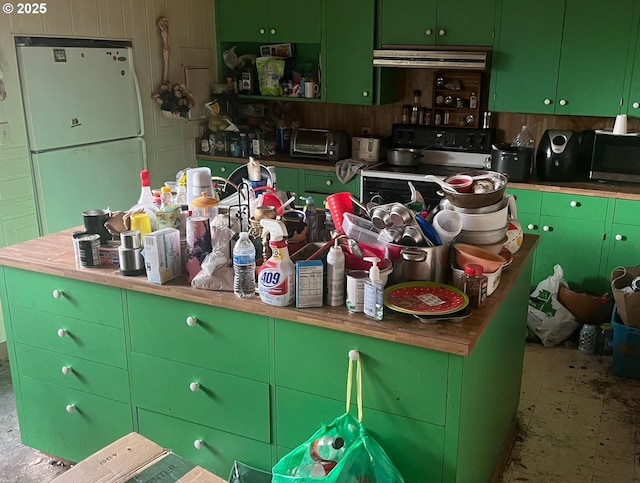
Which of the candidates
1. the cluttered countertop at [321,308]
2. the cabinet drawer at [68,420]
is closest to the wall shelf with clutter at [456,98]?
the cluttered countertop at [321,308]

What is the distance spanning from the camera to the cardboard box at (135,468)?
1594 mm

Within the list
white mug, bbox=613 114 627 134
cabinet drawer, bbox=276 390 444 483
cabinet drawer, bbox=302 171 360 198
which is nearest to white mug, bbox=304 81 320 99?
cabinet drawer, bbox=302 171 360 198

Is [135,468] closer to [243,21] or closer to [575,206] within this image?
[575,206]

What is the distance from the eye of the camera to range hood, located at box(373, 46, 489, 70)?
13.1ft

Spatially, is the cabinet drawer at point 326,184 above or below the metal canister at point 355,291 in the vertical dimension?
below

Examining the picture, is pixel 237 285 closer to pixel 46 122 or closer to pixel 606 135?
pixel 46 122

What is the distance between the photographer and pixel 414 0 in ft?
13.9

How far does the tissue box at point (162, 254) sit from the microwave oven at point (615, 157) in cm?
280

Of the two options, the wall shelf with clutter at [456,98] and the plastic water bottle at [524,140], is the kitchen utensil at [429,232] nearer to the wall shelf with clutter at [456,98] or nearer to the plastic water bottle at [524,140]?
the plastic water bottle at [524,140]

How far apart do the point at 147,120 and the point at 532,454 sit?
10.4 feet

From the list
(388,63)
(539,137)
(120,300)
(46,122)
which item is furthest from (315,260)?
(539,137)

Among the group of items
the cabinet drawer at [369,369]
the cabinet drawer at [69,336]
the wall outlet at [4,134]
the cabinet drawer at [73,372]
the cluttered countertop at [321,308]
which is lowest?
the cabinet drawer at [73,372]

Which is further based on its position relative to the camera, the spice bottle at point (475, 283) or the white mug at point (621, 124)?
the white mug at point (621, 124)

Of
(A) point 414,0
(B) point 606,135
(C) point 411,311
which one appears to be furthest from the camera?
(A) point 414,0
